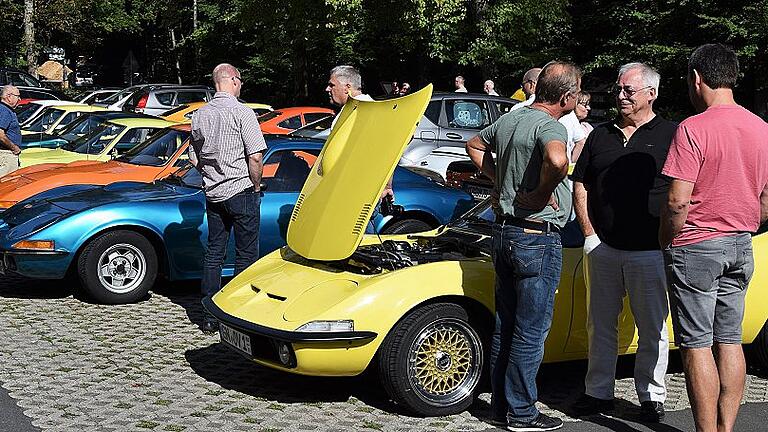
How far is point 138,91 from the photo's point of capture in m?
29.5

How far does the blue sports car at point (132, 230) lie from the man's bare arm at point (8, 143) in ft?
11.3

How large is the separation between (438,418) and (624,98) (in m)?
2.04

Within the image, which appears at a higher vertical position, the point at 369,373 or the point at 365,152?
the point at 365,152

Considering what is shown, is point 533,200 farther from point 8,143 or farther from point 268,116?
point 268,116

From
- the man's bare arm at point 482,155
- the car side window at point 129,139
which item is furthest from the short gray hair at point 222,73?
the car side window at point 129,139

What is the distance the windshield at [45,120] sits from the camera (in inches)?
806

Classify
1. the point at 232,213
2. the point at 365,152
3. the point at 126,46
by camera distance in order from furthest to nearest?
the point at 126,46, the point at 232,213, the point at 365,152

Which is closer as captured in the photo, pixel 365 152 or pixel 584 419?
pixel 584 419

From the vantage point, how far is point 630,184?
5.70 m

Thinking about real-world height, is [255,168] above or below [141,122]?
above

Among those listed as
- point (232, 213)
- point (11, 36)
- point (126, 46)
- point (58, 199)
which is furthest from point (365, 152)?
point (126, 46)

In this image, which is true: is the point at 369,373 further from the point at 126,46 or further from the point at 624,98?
the point at 126,46

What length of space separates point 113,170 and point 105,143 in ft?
9.58

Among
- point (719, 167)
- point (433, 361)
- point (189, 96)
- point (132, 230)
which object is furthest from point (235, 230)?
point (189, 96)
